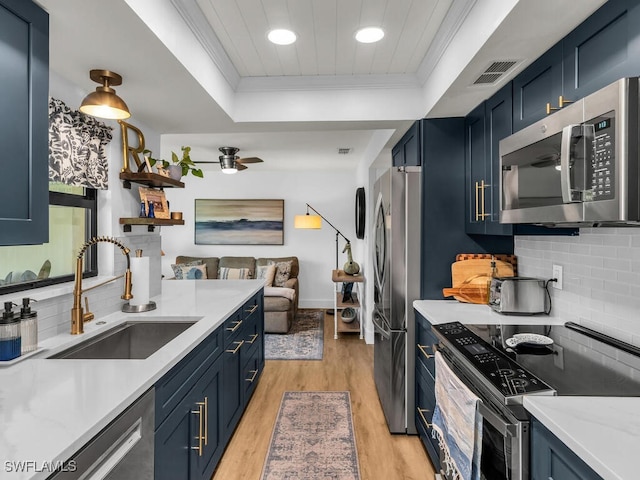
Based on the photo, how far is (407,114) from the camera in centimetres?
267

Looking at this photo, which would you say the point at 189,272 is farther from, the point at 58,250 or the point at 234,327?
the point at 58,250

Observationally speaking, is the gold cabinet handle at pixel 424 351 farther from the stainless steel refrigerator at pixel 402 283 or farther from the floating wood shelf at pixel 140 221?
the floating wood shelf at pixel 140 221

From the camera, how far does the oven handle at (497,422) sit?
1.20m

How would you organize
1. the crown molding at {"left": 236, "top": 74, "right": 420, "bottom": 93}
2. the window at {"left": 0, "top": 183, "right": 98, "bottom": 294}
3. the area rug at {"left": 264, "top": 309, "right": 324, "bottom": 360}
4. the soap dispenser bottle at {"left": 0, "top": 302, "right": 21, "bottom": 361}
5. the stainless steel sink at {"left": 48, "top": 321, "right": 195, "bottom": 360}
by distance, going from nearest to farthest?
1. the soap dispenser bottle at {"left": 0, "top": 302, "right": 21, "bottom": 361}
2. the window at {"left": 0, "top": 183, "right": 98, "bottom": 294}
3. the stainless steel sink at {"left": 48, "top": 321, "right": 195, "bottom": 360}
4. the crown molding at {"left": 236, "top": 74, "right": 420, "bottom": 93}
5. the area rug at {"left": 264, "top": 309, "right": 324, "bottom": 360}

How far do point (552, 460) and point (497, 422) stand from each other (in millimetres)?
196

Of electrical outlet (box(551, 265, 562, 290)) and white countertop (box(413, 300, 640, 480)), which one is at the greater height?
electrical outlet (box(551, 265, 562, 290))

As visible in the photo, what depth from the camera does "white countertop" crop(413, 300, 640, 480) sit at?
2.80ft

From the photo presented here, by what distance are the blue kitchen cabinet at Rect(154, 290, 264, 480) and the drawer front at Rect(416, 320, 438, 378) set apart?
118 centimetres

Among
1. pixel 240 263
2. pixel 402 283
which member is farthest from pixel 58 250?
pixel 240 263

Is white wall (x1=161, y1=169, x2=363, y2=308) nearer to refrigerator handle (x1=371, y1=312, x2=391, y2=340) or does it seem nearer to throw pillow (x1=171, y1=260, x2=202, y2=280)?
throw pillow (x1=171, y1=260, x2=202, y2=280)

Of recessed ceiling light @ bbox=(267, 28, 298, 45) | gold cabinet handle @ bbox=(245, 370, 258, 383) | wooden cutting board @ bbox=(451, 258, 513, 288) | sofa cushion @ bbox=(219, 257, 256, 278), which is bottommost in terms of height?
gold cabinet handle @ bbox=(245, 370, 258, 383)

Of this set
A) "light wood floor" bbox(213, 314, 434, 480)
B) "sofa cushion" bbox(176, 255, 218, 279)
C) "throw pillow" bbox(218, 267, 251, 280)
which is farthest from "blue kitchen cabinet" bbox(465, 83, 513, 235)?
"sofa cushion" bbox(176, 255, 218, 279)

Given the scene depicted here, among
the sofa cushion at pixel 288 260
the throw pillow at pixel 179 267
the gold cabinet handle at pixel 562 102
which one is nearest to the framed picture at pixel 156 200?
the gold cabinet handle at pixel 562 102

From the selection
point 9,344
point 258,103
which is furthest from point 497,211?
point 9,344
